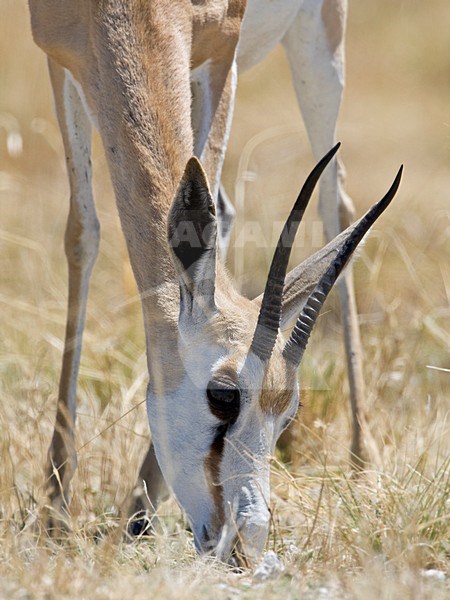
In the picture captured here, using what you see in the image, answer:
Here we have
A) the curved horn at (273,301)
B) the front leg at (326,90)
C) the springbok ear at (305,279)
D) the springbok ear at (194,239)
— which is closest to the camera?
the springbok ear at (194,239)

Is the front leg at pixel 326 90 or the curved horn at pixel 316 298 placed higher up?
the front leg at pixel 326 90

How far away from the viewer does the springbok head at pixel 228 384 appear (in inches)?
148

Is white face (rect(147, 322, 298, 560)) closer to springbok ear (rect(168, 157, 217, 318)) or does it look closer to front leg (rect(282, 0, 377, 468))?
springbok ear (rect(168, 157, 217, 318))

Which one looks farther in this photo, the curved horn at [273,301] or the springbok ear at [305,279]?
the springbok ear at [305,279]

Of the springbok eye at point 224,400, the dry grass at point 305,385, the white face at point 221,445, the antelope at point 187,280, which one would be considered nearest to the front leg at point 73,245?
the dry grass at point 305,385

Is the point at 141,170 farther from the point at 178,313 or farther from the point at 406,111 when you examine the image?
the point at 406,111

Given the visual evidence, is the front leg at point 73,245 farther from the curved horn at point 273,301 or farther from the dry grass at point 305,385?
the curved horn at point 273,301

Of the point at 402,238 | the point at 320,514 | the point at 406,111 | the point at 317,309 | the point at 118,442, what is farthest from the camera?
the point at 406,111

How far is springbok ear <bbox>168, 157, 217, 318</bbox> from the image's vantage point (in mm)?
3578

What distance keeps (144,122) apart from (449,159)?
879 cm

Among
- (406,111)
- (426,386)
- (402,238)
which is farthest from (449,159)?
(426,386)

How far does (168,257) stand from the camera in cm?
407

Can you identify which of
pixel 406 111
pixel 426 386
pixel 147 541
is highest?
pixel 406 111

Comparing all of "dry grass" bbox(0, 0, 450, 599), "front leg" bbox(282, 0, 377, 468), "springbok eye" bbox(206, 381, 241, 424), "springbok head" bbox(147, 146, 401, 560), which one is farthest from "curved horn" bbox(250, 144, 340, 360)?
"front leg" bbox(282, 0, 377, 468)
